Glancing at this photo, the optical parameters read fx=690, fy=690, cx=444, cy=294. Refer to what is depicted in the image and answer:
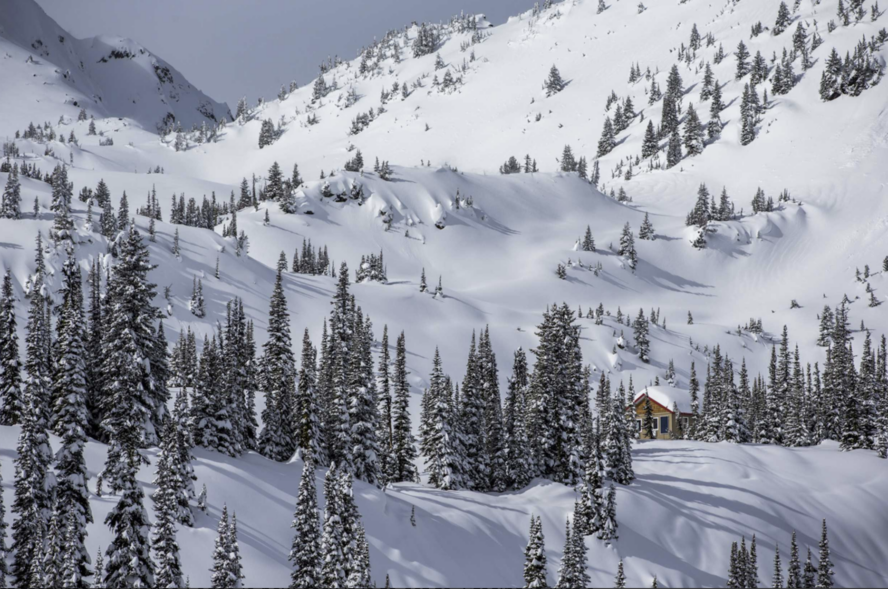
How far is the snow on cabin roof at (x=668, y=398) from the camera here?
90.4 meters

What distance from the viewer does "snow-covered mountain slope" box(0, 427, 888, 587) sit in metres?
35.4

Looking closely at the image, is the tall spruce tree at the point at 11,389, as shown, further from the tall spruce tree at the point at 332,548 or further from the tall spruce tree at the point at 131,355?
the tall spruce tree at the point at 332,548

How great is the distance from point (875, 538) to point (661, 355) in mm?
67348

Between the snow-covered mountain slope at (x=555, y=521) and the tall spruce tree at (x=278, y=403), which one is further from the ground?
the tall spruce tree at (x=278, y=403)

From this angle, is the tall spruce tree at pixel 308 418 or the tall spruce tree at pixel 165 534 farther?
the tall spruce tree at pixel 308 418

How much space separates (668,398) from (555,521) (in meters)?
52.0

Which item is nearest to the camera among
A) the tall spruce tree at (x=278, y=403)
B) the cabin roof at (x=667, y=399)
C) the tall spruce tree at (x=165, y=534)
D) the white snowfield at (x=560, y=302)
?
the tall spruce tree at (x=165, y=534)

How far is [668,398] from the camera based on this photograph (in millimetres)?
90562

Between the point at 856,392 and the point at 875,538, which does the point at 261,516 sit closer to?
the point at 875,538

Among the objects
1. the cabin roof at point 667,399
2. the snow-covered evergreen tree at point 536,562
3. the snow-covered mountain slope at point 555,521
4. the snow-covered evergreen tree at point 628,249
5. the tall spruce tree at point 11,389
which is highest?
the snow-covered evergreen tree at point 628,249

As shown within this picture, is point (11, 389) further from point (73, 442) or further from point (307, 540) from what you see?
point (307, 540)

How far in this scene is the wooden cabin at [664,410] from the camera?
295ft

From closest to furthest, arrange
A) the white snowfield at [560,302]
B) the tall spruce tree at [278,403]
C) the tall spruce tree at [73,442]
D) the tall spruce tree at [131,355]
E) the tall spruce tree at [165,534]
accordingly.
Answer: the tall spruce tree at [165,534], the tall spruce tree at [73,442], the tall spruce tree at [131,355], the white snowfield at [560,302], the tall spruce tree at [278,403]

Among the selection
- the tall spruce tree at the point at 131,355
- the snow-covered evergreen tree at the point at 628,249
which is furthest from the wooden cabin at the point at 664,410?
the snow-covered evergreen tree at the point at 628,249
